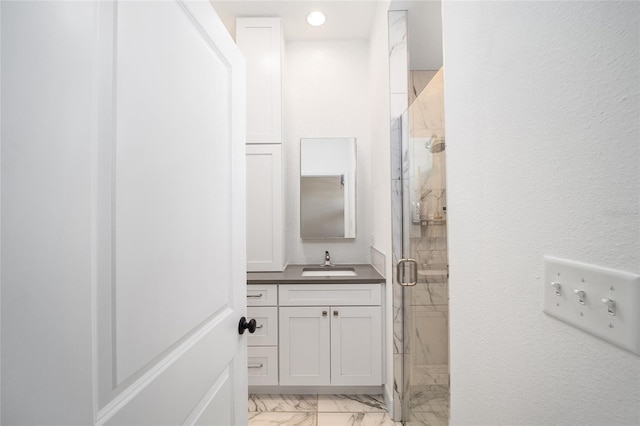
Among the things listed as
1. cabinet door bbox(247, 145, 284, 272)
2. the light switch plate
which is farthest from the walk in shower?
cabinet door bbox(247, 145, 284, 272)

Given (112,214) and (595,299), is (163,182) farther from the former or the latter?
(595,299)

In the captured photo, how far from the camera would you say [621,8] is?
1.43 feet

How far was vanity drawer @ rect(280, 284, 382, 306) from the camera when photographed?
7.14ft

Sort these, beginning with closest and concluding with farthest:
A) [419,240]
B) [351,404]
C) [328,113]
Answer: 1. [419,240]
2. [351,404]
3. [328,113]

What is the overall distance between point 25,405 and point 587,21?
937 millimetres

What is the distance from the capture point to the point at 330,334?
2.19m

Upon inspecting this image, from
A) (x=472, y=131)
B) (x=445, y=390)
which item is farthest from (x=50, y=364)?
(x=445, y=390)

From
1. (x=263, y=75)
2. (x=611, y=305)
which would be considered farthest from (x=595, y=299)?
(x=263, y=75)

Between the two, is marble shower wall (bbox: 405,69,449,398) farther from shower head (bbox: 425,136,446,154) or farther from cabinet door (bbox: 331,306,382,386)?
cabinet door (bbox: 331,306,382,386)

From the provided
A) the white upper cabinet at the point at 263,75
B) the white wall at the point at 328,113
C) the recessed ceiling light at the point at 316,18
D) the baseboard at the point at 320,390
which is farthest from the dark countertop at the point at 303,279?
the recessed ceiling light at the point at 316,18

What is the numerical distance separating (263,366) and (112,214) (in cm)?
195

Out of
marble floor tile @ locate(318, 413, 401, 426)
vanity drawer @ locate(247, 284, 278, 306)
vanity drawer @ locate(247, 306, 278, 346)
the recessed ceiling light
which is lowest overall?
marble floor tile @ locate(318, 413, 401, 426)

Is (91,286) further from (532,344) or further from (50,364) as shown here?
(532,344)

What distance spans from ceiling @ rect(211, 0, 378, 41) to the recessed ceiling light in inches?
1.3
